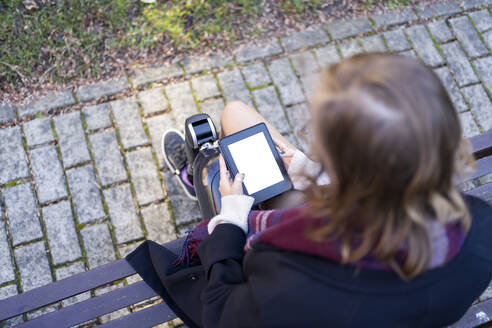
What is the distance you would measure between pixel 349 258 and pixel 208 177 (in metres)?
1.09

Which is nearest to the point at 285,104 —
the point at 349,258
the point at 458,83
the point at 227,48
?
the point at 227,48

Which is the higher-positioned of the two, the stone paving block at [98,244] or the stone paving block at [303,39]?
the stone paving block at [303,39]

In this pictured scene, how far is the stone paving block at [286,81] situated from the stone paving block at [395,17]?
0.89m

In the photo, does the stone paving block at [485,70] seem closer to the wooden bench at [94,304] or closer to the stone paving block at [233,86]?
the stone paving block at [233,86]

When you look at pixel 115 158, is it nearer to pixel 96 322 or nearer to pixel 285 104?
pixel 96 322

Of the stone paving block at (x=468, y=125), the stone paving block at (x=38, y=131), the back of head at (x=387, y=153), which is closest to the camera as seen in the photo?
the back of head at (x=387, y=153)

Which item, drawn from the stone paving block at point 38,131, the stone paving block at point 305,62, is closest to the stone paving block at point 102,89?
the stone paving block at point 38,131

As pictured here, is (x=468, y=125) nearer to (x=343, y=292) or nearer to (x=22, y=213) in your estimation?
(x=343, y=292)

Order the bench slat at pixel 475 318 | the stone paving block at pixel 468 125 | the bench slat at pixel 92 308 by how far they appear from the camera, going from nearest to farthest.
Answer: the bench slat at pixel 92 308 → the bench slat at pixel 475 318 → the stone paving block at pixel 468 125

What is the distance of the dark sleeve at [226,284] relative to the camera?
1321 mm

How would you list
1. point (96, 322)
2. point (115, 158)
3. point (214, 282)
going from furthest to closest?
point (115, 158), point (96, 322), point (214, 282)

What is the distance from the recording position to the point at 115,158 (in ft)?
8.98

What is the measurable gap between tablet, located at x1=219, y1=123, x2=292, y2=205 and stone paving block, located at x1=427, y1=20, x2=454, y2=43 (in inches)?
83.5

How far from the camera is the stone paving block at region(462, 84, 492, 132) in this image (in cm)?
305
